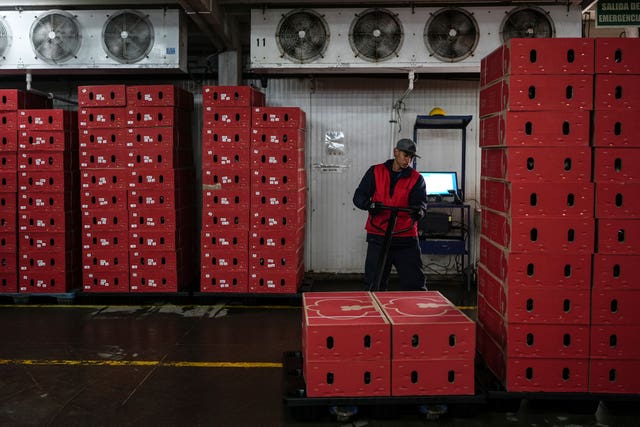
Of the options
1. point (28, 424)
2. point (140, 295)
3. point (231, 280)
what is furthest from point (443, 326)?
point (140, 295)

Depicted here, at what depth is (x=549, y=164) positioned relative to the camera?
4.88 m

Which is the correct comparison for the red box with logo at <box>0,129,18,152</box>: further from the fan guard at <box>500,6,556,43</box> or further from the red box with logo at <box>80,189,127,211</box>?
the fan guard at <box>500,6,556,43</box>

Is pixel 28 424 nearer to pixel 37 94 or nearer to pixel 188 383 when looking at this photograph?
pixel 188 383

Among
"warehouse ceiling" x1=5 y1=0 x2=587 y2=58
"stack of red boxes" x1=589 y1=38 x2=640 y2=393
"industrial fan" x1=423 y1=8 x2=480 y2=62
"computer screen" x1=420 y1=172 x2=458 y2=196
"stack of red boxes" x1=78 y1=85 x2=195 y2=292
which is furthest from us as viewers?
"computer screen" x1=420 y1=172 x2=458 y2=196

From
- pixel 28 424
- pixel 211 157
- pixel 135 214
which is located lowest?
pixel 28 424

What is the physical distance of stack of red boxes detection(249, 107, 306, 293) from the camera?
8906 millimetres

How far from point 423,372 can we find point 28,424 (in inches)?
126

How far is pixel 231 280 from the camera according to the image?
9.02m

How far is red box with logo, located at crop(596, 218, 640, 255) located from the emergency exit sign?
15.6 feet

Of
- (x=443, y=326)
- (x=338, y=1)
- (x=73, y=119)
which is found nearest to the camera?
(x=443, y=326)

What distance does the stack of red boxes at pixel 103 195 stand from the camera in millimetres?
9070

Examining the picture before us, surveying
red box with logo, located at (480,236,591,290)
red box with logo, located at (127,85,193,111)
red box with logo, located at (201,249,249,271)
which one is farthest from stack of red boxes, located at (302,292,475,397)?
red box with logo, located at (127,85,193,111)

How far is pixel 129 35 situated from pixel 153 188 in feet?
7.58

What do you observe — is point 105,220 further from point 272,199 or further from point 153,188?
point 272,199
